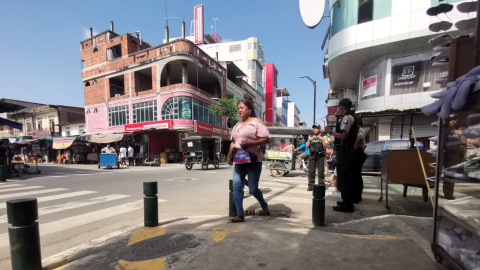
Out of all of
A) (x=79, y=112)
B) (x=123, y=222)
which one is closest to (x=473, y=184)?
(x=123, y=222)

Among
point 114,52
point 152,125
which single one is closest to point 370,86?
point 152,125

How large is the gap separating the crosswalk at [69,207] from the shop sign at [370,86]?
17921 millimetres

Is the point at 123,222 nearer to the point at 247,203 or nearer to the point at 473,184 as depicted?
the point at 247,203

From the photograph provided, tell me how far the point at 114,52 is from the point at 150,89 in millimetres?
6749

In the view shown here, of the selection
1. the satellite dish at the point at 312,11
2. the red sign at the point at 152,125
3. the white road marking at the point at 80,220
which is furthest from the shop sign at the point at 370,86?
the white road marking at the point at 80,220

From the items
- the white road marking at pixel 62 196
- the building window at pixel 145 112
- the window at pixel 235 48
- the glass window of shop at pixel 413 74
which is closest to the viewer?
the white road marking at pixel 62 196

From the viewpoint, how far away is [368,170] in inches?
355

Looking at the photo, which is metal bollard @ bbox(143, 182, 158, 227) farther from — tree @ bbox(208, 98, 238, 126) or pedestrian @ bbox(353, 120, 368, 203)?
tree @ bbox(208, 98, 238, 126)

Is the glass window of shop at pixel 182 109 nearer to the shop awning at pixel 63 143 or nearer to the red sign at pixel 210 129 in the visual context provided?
the red sign at pixel 210 129

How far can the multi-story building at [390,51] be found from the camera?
571 inches

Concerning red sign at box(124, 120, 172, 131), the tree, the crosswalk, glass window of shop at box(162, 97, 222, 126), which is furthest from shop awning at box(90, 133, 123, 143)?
the crosswalk

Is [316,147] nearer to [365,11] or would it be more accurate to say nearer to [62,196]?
[62,196]

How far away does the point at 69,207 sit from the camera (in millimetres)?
4902

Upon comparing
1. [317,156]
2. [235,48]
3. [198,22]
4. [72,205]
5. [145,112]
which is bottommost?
[72,205]
